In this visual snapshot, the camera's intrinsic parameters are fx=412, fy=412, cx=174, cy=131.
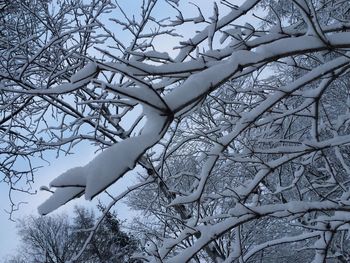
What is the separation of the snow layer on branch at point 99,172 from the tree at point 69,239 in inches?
549

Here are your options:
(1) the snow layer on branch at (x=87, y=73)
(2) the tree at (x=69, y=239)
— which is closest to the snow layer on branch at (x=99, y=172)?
(1) the snow layer on branch at (x=87, y=73)

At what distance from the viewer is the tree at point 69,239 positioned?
16.1 meters

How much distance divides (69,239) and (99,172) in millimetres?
18381

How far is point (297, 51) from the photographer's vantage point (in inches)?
55.4

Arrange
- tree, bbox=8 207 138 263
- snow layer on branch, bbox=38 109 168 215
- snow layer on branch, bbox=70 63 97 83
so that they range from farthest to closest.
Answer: tree, bbox=8 207 138 263 < snow layer on branch, bbox=70 63 97 83 < snow layer on branch, bbox=38 109 168 215

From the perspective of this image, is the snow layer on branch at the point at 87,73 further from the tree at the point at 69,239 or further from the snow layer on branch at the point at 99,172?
the tree at the point at 69,239

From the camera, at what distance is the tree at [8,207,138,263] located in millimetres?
16122

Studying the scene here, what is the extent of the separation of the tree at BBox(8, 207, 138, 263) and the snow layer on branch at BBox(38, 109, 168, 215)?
1393cm

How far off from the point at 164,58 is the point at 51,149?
3089 millimetres

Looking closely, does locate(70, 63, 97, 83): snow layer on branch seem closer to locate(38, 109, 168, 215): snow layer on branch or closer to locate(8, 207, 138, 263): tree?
locate(38, 109, 168, 215): snow layer on branch

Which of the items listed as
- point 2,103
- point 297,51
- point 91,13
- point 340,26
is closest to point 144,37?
point 91,13

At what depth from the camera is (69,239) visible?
59.8 feet

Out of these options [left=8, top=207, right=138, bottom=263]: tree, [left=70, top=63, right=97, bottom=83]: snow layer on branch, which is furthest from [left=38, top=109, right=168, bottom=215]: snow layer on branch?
[left=8, top=207, right=138, bottom=263]: tree

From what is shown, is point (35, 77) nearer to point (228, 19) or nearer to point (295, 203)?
point (228, 19)
